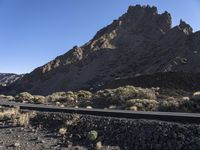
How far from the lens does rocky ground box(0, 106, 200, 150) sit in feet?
45.3

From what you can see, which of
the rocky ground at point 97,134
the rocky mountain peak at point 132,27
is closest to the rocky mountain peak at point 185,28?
the rocky mountain peak at point 132,27

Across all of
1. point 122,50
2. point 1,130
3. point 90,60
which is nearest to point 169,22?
point 122,50

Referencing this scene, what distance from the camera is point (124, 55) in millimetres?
116562

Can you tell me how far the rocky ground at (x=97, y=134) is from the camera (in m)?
13.8

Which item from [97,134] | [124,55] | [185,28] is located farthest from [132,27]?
[97,134]

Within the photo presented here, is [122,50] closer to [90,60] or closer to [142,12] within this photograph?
[90,60]

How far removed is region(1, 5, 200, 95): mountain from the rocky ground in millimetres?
65579

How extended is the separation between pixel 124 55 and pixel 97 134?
100 metres

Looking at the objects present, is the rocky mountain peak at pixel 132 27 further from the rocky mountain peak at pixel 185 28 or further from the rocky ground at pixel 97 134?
the rocky ground at pixel 97 134

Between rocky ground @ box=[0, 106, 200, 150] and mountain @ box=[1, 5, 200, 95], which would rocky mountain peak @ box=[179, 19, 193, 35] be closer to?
mountain @ box=[1, 5, 200, 95]

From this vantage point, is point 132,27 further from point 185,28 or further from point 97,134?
point 97,134

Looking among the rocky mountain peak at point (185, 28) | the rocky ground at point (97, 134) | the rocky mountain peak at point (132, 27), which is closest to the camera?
the rocky ground at point (97, 134)

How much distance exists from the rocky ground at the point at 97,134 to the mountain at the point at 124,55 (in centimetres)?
6558

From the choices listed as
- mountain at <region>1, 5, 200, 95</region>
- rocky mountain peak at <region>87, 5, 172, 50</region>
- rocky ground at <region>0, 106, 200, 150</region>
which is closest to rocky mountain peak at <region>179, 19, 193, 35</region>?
mountain at <region>1, 5, 200, 95</region>
